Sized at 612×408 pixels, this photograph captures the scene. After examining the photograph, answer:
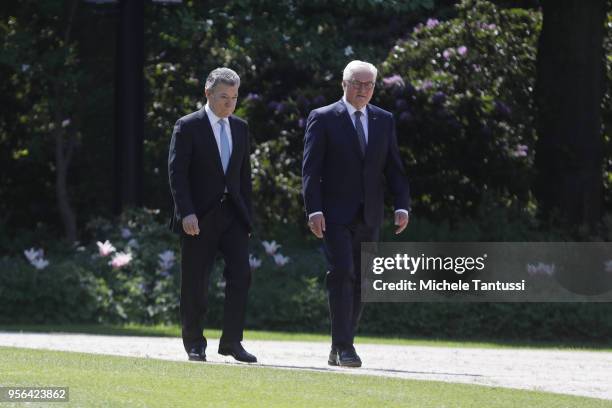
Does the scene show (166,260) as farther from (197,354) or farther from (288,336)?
(197,354)

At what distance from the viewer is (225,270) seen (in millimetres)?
10594

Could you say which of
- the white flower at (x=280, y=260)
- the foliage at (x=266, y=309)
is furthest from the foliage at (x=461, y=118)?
the foliage at (x=266, y=309)

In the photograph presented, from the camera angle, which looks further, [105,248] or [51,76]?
[51,76]

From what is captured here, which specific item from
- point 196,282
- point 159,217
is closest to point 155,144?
point 159,217

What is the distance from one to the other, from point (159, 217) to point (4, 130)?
2554mm

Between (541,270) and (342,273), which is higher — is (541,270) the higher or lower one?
the higher one

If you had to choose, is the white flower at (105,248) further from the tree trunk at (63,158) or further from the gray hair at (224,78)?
the gray hair at (224,78)

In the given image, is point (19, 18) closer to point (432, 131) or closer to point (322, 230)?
point (432, 131)

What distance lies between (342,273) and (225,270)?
0.78m

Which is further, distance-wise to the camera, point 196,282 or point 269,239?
point 269,239

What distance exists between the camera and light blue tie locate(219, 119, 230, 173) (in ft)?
34.6

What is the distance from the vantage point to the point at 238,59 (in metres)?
17.5

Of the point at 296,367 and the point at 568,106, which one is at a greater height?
the point at 568,106

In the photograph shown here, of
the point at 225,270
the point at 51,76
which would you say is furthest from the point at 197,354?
the point at 51,76
